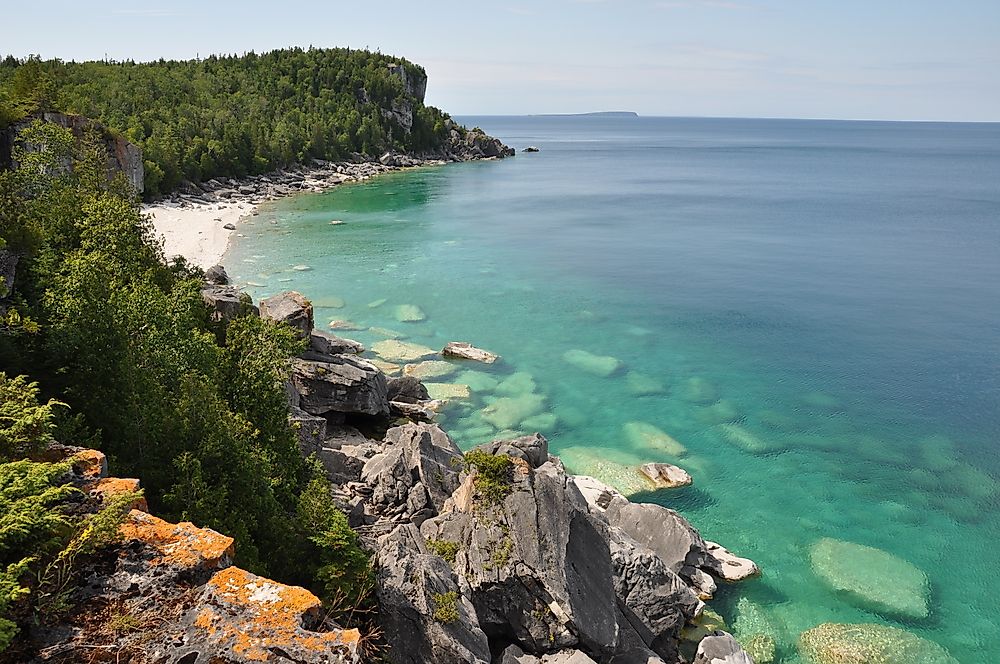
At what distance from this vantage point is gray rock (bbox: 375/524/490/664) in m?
16.7

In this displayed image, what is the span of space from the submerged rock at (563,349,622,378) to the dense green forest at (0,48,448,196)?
63.7 meters

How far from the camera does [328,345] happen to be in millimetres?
41844

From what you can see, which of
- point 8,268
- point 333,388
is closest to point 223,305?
point 333,388

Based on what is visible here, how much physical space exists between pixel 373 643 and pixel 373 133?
174447mm

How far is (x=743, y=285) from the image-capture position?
71688mm

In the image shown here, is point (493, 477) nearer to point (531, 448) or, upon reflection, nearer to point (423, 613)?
point (423, 613)

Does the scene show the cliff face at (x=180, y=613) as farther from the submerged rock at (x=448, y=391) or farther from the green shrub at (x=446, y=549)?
the submerged rock at (x=448, y=391)

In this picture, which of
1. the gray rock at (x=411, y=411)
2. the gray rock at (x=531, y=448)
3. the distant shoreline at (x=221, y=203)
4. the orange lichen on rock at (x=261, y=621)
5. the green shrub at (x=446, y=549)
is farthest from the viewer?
the distant shoreline at (x=221, y=203)

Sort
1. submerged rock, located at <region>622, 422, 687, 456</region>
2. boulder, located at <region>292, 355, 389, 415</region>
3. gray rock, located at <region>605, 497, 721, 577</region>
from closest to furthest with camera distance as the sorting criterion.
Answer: gray rock, located at <region>605, 497, 721, 577</region> → boulder, located at <region>292, 355, 389, 415</region> → submerged rock, located at <region>622, 422, 687, 456</region>

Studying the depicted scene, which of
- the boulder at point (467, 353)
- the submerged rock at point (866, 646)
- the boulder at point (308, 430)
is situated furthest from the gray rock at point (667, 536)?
the boulder at point (467, 353)

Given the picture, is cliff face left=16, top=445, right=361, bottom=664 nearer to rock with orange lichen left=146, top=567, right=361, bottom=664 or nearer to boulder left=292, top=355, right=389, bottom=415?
rock with orange lichen left=146, top=567, right=361, bottom=664

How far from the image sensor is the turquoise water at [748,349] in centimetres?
3209

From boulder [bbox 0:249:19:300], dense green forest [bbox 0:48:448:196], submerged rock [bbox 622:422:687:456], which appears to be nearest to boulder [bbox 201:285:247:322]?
boulder [bbox 0:249:19:300]

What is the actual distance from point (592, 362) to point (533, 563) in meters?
32.0
